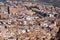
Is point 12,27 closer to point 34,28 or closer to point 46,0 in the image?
point 34,28

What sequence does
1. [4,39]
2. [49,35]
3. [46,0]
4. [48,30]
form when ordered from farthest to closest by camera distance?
1. [46,0]
2. [48,30]
3. [49,35]
4. [4,39]

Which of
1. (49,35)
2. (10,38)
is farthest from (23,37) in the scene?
(49,35)

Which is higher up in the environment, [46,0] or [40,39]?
[40,39]

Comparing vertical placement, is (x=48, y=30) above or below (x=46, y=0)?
above

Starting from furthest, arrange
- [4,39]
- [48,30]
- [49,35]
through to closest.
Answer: [48,30], [49,35], [4,39]

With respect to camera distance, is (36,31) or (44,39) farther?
(36,31)

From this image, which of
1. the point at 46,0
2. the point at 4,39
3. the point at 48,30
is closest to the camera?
the point at 4,39

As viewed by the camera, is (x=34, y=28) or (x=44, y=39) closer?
(x=44, y=39)

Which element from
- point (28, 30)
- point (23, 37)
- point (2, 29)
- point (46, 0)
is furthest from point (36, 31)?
point (46, 0)

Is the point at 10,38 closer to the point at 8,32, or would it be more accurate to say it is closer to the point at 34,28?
the point at 8,32
